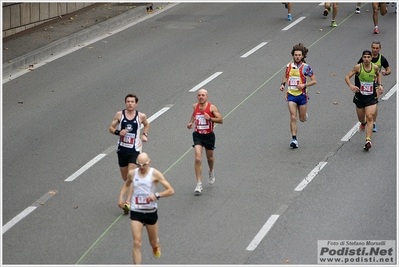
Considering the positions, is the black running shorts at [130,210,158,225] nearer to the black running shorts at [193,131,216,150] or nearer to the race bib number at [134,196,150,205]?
the race bib number at [134,196,150,205]

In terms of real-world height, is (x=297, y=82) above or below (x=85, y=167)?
above

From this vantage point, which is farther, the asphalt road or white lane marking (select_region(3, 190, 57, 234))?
white lane marking (select_region(3, 190, 57, 234))

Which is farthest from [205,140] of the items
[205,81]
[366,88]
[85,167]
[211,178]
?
[205,81]

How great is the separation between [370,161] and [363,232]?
312 centimetres

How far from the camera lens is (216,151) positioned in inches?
644

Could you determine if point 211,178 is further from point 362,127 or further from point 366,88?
point 362,127

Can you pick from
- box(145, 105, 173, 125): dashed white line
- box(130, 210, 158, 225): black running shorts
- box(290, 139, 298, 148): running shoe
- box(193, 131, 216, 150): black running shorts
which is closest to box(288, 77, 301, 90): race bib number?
box(290, 139, 298, 148): running shoe

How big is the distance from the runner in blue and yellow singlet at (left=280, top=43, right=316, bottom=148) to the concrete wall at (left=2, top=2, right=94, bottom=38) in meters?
10.3

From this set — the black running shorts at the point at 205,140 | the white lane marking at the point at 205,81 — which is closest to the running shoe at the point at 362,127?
the black running shorts at the point at 205,140

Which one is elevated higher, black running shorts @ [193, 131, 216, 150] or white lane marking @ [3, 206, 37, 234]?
black running shorts @ [193, 131, 216, 150]

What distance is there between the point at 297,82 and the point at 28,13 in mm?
11085

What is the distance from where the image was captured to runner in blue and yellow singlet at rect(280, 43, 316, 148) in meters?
16.1

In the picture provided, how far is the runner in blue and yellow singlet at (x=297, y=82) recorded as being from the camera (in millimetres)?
16094

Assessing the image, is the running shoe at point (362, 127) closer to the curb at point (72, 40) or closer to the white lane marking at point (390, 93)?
the white lane marking at point (390, 93)
